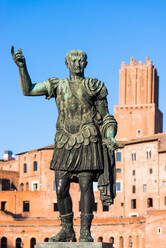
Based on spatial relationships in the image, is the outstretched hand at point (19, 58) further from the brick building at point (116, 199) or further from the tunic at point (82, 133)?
the brick building at point (116, 199)

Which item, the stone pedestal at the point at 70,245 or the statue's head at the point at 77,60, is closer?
the stone pedestal at the point at 70,245

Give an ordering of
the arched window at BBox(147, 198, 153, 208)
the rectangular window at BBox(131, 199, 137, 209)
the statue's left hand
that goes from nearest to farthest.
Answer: the statue's left hand < the arched window at BBox(147, 198, 153, 208) < the rectangular window at BBox(131, 199, 137, 209)

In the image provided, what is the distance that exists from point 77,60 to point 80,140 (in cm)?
130

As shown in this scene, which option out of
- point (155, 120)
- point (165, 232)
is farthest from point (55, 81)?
point (155, 120)

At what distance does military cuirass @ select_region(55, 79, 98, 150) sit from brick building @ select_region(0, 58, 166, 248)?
203 feet

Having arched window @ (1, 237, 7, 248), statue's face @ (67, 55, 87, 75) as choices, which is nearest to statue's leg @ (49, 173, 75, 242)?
statue's face @ (67, 55, 87, 75)

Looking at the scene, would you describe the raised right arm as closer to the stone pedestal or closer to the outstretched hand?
the outstretched hand

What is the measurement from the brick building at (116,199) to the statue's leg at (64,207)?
61460 mm

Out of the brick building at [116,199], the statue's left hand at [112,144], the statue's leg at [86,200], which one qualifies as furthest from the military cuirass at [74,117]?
the brick building at [116,199]

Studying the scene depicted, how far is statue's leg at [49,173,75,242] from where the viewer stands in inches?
367

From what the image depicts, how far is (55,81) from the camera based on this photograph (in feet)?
31.9

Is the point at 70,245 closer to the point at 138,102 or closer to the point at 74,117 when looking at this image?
the point at 74,117

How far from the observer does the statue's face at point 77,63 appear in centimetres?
968

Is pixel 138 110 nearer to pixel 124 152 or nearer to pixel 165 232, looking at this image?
pixel 124 152
